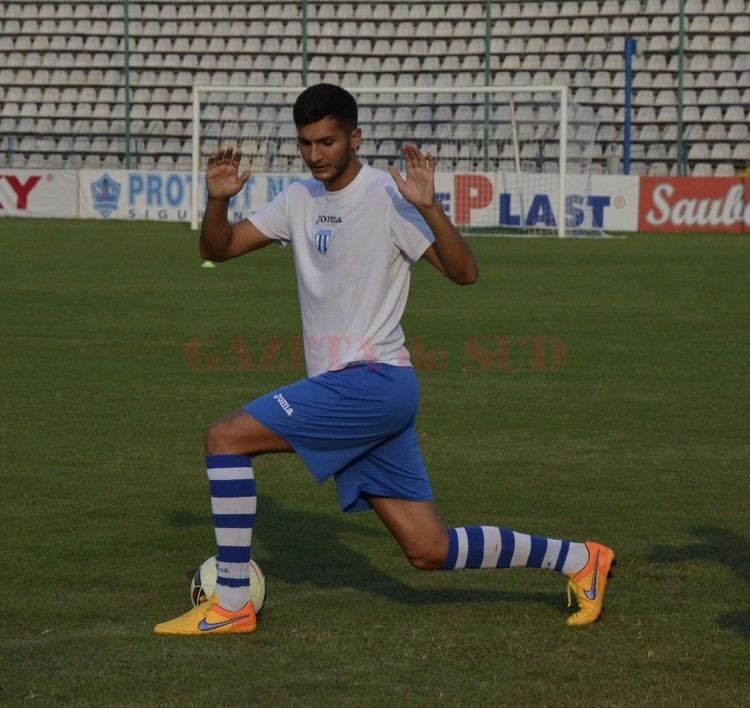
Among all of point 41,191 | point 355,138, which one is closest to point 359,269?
Answer: point 355,138

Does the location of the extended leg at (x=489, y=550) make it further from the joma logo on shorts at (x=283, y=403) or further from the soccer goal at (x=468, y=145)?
the soccer goal at (x=468, y=145)

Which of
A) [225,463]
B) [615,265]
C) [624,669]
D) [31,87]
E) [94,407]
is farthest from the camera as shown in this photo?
[31,87]

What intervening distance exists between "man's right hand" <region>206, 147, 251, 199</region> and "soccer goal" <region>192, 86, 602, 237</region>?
26.8 meters

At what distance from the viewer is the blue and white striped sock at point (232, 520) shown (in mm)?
5270

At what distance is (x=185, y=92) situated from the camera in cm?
4353

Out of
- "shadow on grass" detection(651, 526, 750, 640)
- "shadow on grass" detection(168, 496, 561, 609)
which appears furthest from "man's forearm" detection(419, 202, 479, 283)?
"shadow on grass" detection(651, 526, 750, 640)

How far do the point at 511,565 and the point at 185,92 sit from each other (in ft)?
129

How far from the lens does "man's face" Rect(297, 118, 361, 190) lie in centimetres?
522

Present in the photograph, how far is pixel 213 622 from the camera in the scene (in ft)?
17.5

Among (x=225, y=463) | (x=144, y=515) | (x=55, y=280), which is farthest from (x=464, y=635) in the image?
(x=55, y=280)

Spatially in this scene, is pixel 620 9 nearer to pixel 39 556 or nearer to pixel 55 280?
pixel 55 280

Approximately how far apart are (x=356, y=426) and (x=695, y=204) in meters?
31.7

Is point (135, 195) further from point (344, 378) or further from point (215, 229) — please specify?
point (344, 378)

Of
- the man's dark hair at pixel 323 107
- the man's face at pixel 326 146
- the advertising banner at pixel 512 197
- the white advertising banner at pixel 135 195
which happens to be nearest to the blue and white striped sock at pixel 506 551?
the man's face at pixel 326 146
